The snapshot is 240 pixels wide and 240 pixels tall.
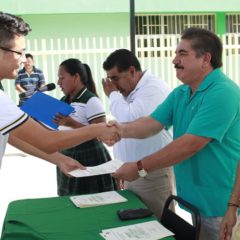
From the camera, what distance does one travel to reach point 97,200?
2.45m

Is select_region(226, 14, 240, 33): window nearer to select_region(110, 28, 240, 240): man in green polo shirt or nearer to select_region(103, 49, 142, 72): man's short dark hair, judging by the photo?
select_region(103, 49, 142, 72): man's short dark hair

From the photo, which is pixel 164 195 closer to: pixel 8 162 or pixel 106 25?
pixel 8 162

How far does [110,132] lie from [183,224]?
832mm

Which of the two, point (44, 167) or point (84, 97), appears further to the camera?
point (44, 167)

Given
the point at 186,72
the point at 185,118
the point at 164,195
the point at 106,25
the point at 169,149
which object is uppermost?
the point at 106,25

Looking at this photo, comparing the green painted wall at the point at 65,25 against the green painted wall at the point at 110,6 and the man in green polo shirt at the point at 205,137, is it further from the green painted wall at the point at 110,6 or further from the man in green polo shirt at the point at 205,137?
the man in green polo shirt at the point at 205,137

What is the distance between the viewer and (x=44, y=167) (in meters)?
6.52

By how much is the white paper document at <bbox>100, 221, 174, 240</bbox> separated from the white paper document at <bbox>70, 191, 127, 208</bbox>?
1.29 ft

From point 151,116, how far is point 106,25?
873 centimetres

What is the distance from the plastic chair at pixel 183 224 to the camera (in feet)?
6.71

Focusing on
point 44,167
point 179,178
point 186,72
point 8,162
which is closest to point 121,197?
point 179,178

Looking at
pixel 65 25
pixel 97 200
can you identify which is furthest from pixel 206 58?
pixel 65 25

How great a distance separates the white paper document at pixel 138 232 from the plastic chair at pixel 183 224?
→ 17 cm

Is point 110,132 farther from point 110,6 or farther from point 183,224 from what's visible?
point 110,6
